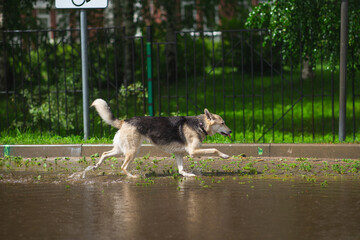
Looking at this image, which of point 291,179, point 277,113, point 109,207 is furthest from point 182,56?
point 109,207

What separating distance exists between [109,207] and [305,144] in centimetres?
485

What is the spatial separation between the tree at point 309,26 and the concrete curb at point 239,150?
2.16 metres

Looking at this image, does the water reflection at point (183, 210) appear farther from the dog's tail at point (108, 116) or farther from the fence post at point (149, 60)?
the fence post at point (149, 60)

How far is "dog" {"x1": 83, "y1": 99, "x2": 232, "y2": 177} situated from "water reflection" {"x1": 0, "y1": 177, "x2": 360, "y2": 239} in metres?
0.64

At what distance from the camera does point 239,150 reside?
11156 millimetres

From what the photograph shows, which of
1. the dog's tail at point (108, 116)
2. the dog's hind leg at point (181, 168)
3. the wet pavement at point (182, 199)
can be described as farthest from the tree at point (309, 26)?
the dog's tail at point (108, 116)

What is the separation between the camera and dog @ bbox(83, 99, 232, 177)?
953cm

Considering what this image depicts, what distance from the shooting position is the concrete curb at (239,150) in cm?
1077

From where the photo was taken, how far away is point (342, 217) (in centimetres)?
657

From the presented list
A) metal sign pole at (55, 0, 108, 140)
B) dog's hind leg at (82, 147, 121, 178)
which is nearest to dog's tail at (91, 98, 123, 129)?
dog's hind leg at (82, 147, 121, 178)

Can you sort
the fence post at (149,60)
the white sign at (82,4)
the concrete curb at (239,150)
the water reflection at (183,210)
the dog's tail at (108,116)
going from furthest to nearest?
the fence post at (149,60) → the white sign at (82,4) → the concrete curb at (239,150) → the dog's tail at (108,116) → the water reflection at (183,210)

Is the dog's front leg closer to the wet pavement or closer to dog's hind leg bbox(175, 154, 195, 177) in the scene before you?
dog's hind leg bbox(175, 154, 195, 177)

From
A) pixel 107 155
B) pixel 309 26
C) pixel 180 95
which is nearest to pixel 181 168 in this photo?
A: pixel 107 155

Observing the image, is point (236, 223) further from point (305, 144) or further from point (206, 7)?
point (206, 7)
